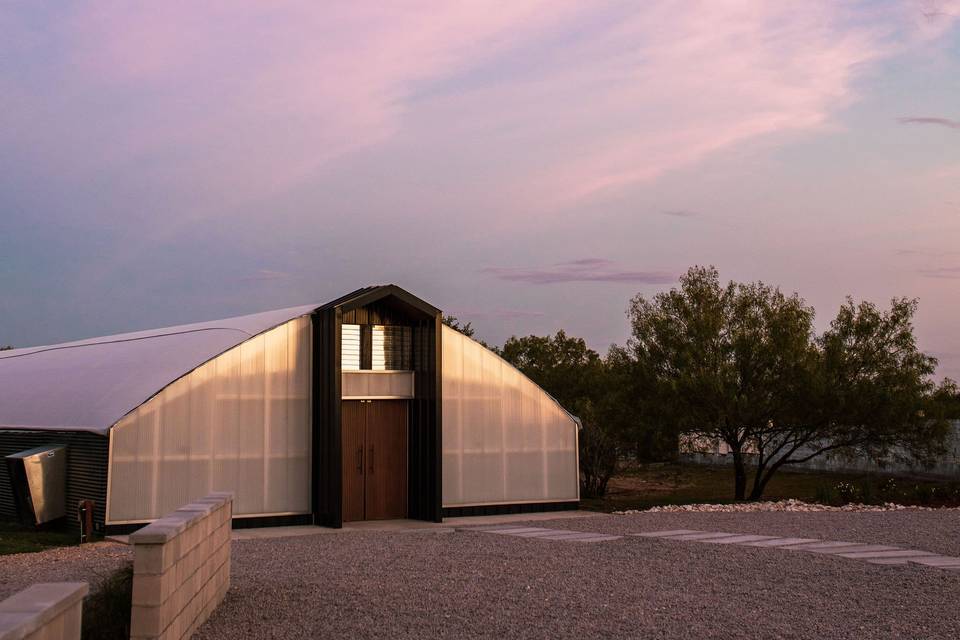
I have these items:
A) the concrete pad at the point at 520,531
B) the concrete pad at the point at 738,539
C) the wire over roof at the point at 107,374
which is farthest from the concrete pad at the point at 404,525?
the concrete pad at the point at 738,539

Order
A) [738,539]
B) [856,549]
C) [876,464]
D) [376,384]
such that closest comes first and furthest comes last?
[856,549] → [738,539] → [376,384] → [876,464]

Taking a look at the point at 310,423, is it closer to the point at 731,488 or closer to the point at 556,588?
the point at 556,588

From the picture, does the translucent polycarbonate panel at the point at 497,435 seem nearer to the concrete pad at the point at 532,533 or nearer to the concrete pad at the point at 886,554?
the concrete pad at the point at 532,533

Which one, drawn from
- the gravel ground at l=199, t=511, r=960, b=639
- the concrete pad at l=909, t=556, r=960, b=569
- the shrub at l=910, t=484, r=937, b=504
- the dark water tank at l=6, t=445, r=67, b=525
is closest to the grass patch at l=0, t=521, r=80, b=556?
the dark water tank at l=6, t=445, r=67, b=525

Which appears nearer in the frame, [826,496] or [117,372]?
[117,372]

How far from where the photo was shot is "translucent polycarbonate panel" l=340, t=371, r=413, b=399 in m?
17.6

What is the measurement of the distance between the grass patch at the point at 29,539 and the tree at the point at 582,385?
13.8 m

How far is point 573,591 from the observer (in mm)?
9688

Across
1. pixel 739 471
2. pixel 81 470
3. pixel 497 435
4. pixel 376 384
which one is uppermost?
pixel 376 384

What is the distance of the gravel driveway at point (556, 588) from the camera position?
8156mm

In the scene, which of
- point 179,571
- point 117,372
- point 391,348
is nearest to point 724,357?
point 391,348

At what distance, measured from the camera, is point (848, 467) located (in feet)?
100

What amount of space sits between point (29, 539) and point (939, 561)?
12.7 m

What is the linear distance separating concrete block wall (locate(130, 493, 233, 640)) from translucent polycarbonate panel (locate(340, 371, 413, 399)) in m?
8.16
